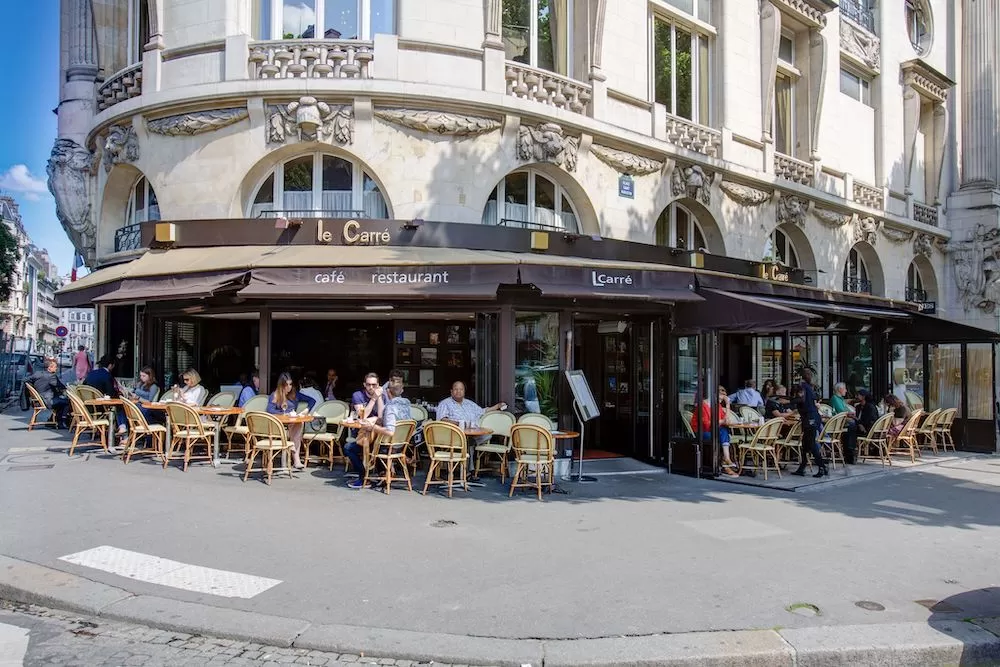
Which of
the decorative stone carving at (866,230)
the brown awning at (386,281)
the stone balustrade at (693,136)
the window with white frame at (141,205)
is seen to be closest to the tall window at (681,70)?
the stone balustrade at (693,136)

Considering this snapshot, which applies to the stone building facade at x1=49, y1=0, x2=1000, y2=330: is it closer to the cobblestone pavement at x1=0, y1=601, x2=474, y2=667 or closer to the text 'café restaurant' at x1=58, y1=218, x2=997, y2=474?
the text 'café restaurant' at x1=58, y1=218, x2=997, y2=474

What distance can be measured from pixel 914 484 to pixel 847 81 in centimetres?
1372

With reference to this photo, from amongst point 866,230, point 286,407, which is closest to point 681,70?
point 866,230

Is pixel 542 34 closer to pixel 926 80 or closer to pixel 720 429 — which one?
pixel 720 429

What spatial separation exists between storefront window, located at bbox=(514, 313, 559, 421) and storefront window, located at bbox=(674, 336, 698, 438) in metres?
2.01

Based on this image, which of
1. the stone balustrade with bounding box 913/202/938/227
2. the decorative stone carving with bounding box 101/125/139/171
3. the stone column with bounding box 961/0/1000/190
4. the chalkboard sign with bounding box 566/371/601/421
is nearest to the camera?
the chalkboard sign with bounding box 566/371/601/421

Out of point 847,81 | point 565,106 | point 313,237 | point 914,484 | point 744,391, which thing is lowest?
point 914,484

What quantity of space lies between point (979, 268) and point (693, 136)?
14280 mm

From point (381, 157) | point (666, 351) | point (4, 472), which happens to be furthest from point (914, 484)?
point (4, 472)

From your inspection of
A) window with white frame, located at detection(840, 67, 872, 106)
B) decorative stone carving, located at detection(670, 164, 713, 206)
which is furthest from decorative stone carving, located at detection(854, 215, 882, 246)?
decorative stone carving, located at detection(670, 164, 713, 206)

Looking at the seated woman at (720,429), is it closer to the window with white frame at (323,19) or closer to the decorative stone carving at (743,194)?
the decorative stone carving at (743,194)

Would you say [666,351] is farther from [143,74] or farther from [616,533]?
[143,74]

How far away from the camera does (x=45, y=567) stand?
554cm

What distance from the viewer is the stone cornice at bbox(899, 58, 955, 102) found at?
71.6ft
